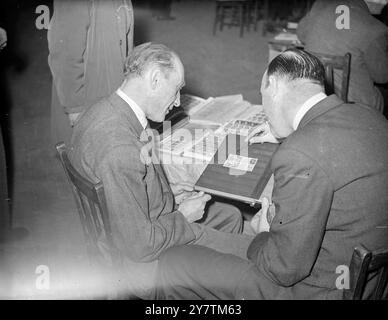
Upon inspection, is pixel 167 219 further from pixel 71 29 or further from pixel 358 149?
pixel 71 29

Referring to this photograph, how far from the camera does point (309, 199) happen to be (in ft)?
4.52

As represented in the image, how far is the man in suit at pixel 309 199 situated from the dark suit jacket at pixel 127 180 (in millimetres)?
166

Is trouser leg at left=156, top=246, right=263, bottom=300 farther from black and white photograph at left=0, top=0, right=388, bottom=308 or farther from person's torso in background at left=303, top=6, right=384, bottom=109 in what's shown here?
person's torso in background at left=303, top=6, right=384, bottom=109

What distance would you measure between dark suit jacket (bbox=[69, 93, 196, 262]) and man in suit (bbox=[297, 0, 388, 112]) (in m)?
1.82

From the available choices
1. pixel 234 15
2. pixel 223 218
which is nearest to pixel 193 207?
pixel 223 218

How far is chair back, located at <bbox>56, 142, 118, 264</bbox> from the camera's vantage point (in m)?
1.44

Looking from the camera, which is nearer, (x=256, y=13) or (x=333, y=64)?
(x=333, y=64)

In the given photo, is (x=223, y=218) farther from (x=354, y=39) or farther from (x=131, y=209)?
(x=354, y=39)

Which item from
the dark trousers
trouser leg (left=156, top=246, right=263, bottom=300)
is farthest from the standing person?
trouser leg (left=156, top=246, right=263, bottom=300)

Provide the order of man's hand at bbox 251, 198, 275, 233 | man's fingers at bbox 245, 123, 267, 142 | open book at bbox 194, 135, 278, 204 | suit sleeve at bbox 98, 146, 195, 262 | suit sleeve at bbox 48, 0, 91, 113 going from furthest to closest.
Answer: suit sleeve at bbox 48, 0, 91, 113 → man's fingers at bbox 245, 123, 267, 142 → open book at bbox 194, 135, 278, 204 → man's hand at bbox 251, 198, 275, 233 → suit sleeve at bbox 98, 146, 195, 262

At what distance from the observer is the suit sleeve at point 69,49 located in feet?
7.70

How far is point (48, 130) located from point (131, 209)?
310cm
